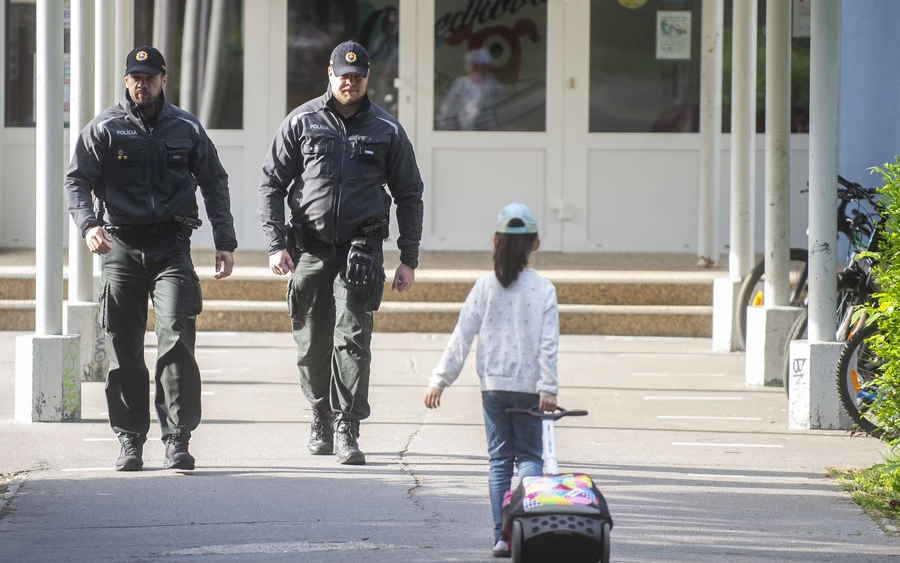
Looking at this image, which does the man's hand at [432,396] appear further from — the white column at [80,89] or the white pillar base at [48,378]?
the white column at [80,89]

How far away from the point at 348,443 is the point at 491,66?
712 centimetres

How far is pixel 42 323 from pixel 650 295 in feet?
17.3

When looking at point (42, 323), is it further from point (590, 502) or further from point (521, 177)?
point (521, 177)

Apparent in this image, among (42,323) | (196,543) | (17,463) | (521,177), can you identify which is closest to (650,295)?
(521,177)

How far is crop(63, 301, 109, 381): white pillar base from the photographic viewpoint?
8.77 metres

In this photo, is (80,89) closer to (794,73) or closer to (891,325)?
(891,325)

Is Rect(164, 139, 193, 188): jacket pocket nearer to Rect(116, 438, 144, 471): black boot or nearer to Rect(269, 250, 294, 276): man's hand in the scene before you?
Rect(269, 250, 294, 276): man's hand

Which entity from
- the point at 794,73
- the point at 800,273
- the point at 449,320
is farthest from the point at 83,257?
the point at 794,73

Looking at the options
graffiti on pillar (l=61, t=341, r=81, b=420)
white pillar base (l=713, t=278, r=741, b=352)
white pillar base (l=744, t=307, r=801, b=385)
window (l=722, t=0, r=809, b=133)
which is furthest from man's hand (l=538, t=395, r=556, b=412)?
window (l=722, t=0, r=809, b=133)

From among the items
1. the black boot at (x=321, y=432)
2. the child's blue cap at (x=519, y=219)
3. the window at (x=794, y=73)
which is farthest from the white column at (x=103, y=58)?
the window at (x=794, y=73)

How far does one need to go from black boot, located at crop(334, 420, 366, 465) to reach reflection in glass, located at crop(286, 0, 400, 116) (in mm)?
6855

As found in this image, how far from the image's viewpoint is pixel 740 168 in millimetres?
10344

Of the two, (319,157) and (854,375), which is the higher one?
(319,157)

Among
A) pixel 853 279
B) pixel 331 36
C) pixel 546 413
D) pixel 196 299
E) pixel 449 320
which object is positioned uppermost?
pixel 331 36
